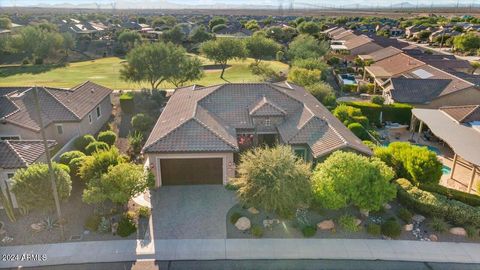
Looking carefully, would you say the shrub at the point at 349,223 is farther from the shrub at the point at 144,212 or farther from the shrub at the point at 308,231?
the shrub at the point at 144,212

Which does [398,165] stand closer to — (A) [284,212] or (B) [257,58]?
(A) [284,212]

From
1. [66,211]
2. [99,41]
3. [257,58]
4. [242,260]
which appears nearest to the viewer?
[242,260]

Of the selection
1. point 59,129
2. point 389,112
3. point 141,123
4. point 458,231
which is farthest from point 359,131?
point 59,129

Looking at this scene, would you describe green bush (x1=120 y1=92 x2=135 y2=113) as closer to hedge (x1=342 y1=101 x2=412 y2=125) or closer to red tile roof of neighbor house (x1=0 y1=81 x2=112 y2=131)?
red tile roof of neighbor house (x1=0 y1=81 x2=112 y2=131)

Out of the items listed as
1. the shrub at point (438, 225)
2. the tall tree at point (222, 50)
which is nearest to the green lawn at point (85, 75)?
the tall tree at point (222, 50)

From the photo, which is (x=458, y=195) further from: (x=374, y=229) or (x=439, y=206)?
(x=374, y=229)

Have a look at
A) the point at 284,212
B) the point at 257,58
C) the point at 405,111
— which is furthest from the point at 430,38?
the point at 284,212
